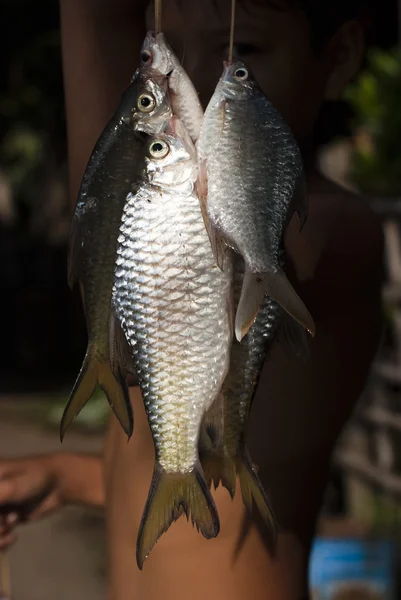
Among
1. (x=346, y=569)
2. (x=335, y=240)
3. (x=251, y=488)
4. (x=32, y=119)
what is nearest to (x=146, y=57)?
(x=335, y=240)

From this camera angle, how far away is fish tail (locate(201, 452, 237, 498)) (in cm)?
108

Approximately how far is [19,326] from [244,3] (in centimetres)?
683

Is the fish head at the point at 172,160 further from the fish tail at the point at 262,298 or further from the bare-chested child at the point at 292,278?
the bare-chested child at the point at 292,278

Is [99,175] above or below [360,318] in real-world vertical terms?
above

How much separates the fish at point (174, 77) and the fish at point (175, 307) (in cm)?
2

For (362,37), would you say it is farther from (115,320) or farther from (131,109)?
(115,320)

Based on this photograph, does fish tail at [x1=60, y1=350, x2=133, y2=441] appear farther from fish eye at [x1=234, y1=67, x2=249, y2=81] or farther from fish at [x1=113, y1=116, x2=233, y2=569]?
fish eye at [x1=234, y1=67, x2=249, y2=81]

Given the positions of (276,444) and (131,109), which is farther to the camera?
(276,444)

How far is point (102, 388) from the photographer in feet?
3.58

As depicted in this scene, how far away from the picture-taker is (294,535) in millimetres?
1423

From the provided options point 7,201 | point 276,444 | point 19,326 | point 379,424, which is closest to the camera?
point 276,444

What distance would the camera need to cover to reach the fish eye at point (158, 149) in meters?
1.05

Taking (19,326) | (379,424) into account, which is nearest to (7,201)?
(19,326)

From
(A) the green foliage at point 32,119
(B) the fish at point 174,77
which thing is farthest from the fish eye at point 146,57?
(A) the green foliage at point 32,119
